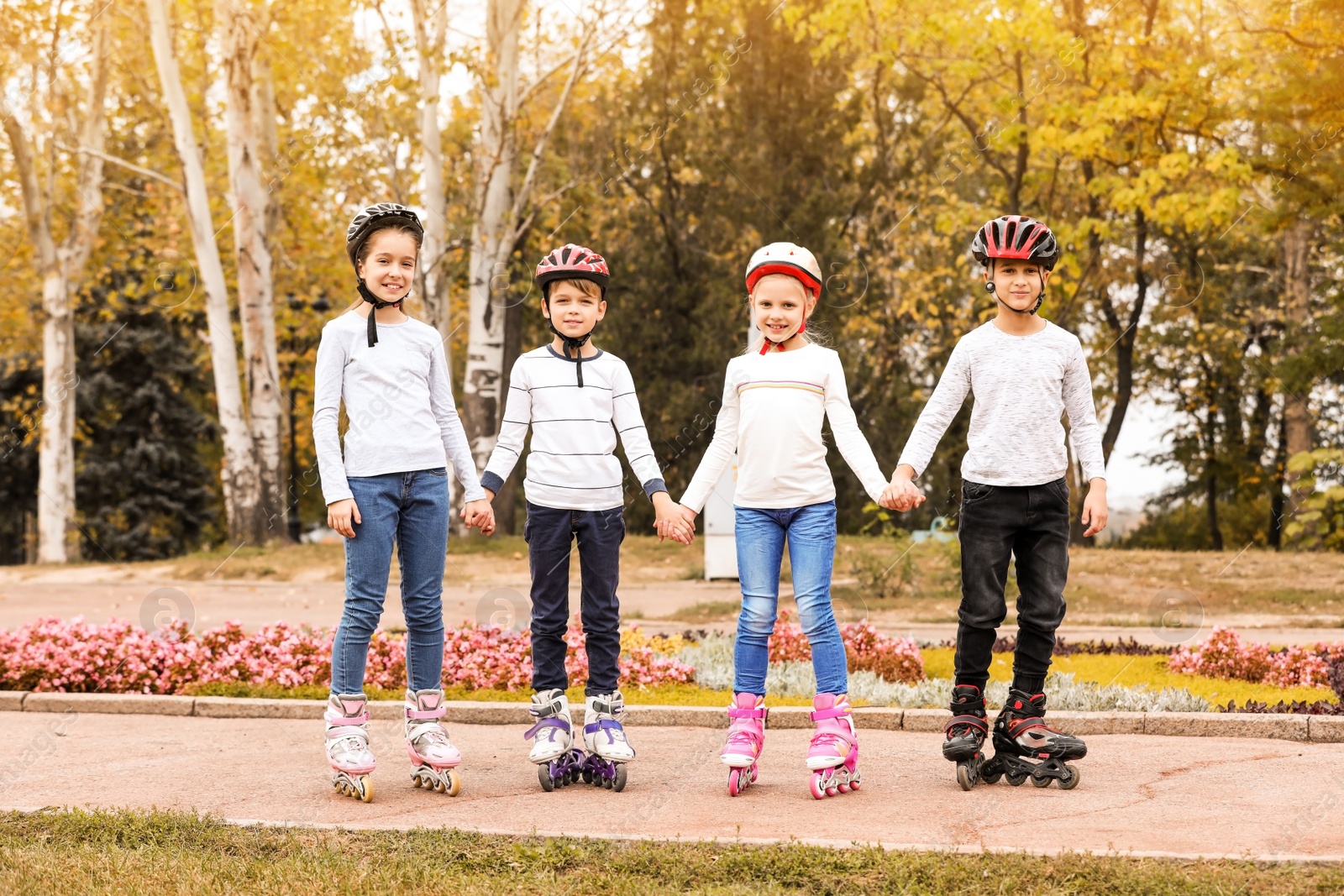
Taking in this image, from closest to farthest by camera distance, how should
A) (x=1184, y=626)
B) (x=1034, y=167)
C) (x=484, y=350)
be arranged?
(x=1184, y=626) → (x=484, y=350) → (x=1034, y=167)

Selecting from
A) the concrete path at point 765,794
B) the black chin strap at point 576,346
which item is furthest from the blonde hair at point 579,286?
the concrete path at point 765,794

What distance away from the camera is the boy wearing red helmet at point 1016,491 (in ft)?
16.9

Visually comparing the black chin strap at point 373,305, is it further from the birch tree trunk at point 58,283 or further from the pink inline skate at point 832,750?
the birch tree trunk at point 58,283

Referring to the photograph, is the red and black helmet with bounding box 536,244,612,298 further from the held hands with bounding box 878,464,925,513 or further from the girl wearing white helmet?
the held hands with bounding box 878,464,925,513

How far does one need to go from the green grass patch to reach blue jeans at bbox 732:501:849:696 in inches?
109

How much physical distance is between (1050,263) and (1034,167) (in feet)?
58.4

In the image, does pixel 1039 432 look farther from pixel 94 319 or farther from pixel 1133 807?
pixel 94 319

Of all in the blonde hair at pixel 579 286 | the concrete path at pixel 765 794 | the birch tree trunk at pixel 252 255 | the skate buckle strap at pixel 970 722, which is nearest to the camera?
the concrete path at pixel 765 794

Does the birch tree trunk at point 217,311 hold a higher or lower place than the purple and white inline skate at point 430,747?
higher

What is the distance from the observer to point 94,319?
1207 inches

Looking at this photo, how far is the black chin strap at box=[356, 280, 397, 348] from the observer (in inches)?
205

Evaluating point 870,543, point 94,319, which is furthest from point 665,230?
point 94,319

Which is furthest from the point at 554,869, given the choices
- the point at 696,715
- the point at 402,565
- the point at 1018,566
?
the point at 696,715

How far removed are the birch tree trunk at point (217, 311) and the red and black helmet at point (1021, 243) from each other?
15490 millimetres
